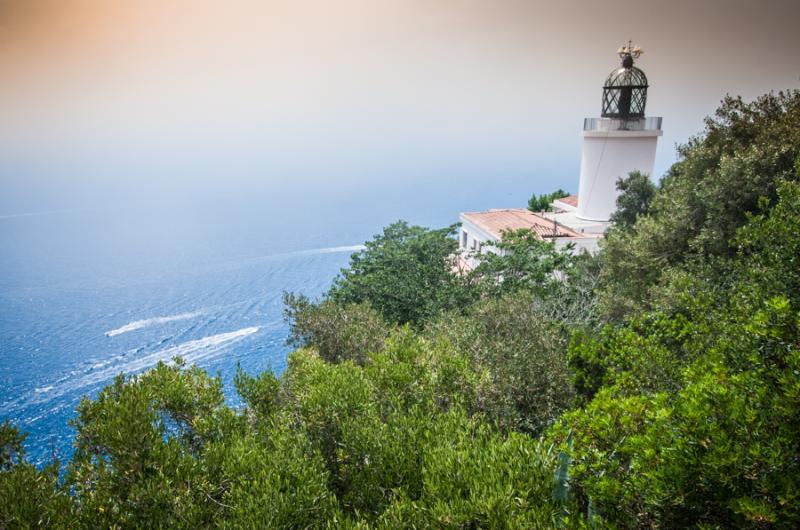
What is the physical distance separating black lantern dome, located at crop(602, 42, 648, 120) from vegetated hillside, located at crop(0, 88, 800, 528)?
15316mm

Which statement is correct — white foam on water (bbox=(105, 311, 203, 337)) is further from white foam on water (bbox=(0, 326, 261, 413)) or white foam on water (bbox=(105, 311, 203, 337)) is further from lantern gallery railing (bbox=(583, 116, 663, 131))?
lantern gallery railing (bbox=(583, 116, 663, 131))

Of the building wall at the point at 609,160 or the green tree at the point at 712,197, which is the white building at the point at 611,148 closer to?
the building wall at the point at 609,160

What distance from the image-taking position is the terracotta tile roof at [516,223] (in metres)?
27.8

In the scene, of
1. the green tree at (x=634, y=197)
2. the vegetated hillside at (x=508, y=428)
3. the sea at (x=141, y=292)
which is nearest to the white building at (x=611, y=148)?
the green tree at (x=634, y=197)

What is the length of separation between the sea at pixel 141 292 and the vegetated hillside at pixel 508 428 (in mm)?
1860

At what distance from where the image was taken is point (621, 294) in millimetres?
15469

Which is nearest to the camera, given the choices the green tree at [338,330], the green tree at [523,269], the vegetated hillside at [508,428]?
the vegetated hillside at [508,428]

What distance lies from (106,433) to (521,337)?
9405 millimetres

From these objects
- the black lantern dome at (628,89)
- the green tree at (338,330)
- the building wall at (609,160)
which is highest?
the black lantern dome at (628,89)

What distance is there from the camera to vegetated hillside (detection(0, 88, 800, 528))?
4.41m

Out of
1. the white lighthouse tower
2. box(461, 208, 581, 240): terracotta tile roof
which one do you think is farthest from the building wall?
box(461, 208, 581, 240): terracotta tile roof

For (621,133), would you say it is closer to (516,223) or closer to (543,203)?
(516,223)

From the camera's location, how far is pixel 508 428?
865 cm

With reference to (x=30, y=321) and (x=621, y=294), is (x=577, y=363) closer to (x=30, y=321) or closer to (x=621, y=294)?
(x=621, y=294)
